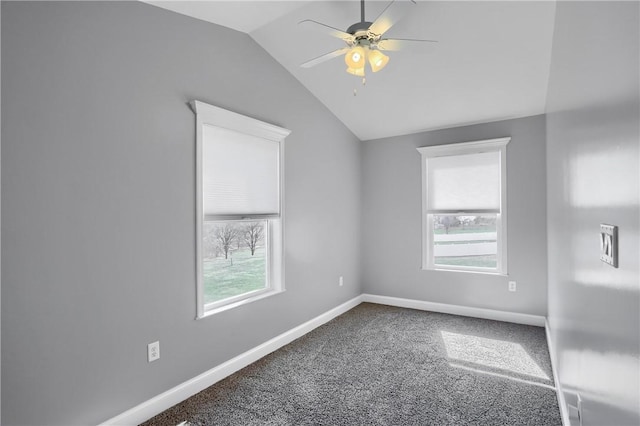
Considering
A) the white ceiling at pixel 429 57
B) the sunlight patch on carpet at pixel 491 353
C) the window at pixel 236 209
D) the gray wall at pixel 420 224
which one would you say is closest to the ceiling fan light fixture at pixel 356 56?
the white ceiling at pixel 429 57

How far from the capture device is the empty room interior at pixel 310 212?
155 cm

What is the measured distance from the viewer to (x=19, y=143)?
1.72 m

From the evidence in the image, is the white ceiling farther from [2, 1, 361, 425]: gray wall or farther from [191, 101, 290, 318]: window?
[191, 101, 290, 318]: window

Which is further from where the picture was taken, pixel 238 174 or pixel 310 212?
pixel 310 212

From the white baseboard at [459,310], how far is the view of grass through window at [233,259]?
7.14ft

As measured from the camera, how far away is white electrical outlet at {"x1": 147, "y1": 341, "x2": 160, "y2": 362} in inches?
90.8

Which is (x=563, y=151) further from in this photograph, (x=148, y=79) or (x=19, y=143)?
(x=19, y=143)

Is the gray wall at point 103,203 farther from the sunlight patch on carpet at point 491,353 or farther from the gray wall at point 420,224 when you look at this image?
the gray wall at point 420,224

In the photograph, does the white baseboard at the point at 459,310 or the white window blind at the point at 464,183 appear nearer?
the white baseboard at the point at 459,310

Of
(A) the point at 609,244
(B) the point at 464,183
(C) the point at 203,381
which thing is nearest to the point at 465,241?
(B) the point at 464,183

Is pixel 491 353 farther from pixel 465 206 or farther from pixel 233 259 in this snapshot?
pixel 233 259

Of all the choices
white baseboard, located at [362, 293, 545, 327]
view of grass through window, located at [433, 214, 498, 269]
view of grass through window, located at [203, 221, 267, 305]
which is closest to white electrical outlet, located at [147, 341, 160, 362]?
view of grass through window, located at [203, 221, 267, 305]

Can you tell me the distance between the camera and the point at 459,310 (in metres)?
4.40

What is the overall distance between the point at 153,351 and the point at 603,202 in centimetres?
258
